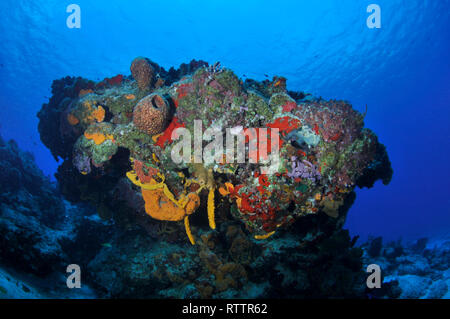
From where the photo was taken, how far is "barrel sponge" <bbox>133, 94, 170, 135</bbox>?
5379 millimetres

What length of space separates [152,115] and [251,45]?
124 feet

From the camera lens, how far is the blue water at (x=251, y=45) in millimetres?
24500

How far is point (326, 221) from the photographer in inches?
204

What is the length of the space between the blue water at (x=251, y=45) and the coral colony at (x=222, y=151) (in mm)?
26706

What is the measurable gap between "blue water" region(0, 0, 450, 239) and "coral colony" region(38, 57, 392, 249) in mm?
26706

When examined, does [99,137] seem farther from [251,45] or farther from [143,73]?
[251,45]

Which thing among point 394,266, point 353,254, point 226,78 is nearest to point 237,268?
point 353,254

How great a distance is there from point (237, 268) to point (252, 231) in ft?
3.05

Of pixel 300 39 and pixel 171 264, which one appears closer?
pixel 171 264

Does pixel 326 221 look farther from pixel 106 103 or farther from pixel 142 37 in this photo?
pixel 142 37

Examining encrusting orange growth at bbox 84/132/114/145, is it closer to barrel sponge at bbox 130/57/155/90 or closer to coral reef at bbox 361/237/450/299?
barrel sponge at bbox 130/57/155/90

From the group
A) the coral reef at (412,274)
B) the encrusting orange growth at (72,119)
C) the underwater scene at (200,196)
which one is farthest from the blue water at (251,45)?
the coral reef at (412,274)
